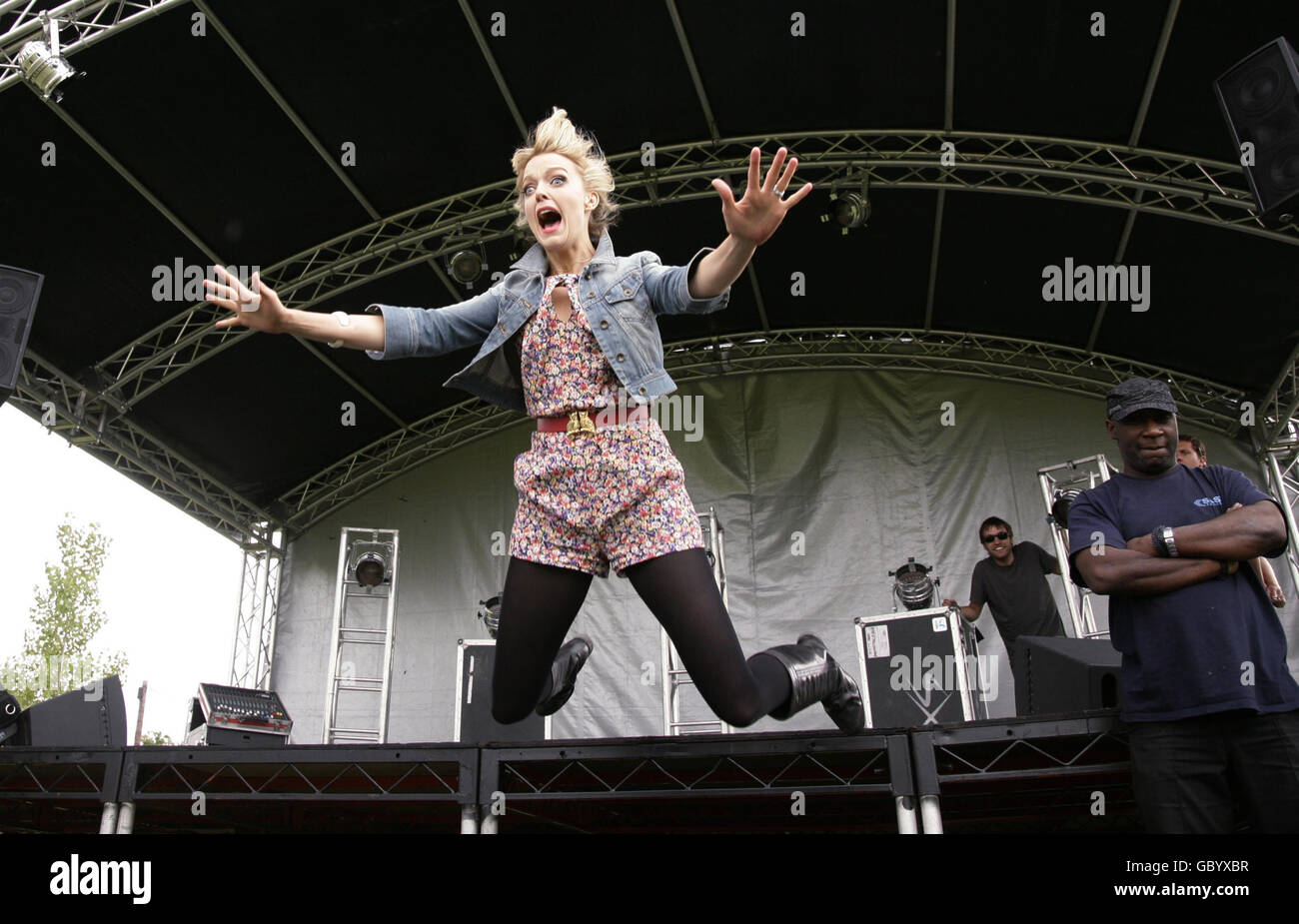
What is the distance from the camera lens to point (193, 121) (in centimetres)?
655

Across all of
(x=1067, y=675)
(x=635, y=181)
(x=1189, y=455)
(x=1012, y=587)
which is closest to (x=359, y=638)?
(x=635, y=181)

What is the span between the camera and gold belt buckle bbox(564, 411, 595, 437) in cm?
232

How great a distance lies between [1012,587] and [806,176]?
3518 millimetres

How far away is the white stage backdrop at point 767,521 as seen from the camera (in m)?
8.95

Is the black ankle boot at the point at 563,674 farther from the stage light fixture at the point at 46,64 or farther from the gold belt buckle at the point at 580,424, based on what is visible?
the stage light fixture at the point at 46,64

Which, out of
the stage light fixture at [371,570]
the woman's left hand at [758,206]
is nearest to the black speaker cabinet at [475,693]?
the stage light fixture at [371,570]

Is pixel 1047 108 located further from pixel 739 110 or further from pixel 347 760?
pixel 347 760

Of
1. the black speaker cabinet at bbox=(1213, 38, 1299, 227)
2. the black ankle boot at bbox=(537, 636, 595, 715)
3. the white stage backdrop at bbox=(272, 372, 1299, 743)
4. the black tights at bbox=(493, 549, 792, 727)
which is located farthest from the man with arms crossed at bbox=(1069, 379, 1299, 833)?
the white stage backdrop at bbox=(272, 372, 1299, 743)

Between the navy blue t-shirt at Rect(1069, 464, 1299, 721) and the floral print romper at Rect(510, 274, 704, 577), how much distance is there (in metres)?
1.11

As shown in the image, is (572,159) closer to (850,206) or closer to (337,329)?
(337,329)

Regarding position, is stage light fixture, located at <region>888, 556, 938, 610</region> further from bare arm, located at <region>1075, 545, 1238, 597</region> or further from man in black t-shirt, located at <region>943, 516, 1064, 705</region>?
bare arm, located at <region>1075, 545, 1238, 597</region>

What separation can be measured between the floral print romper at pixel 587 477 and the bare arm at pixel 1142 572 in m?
1.00

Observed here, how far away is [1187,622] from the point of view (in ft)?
7.88
